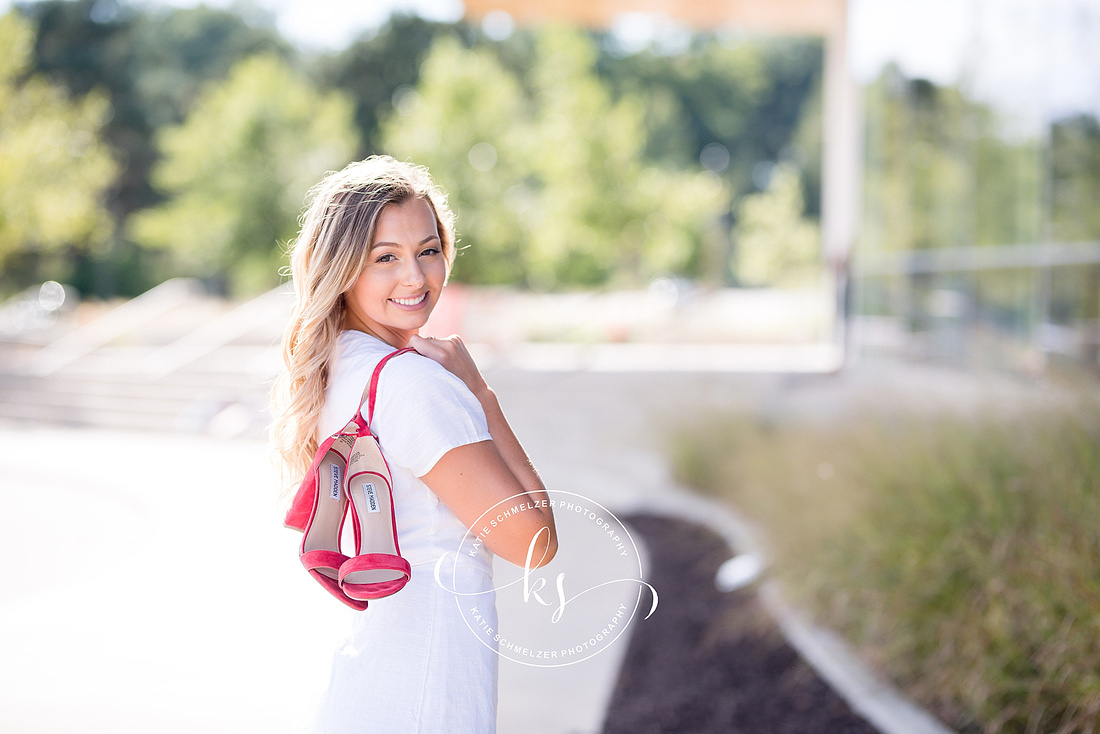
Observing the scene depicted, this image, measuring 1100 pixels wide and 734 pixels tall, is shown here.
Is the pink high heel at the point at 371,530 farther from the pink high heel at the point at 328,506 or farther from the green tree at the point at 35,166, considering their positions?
the green tree at the point at 35,166

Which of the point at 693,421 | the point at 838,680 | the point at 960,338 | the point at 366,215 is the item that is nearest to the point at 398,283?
the point at 366,215

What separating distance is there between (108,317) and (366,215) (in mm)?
20875

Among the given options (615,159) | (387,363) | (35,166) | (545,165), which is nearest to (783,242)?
(615,159)

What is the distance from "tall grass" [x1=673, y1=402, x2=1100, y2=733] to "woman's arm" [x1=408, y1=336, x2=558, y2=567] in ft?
7.39

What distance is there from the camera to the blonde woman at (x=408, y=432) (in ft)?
4.37

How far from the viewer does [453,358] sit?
1433 millimetres

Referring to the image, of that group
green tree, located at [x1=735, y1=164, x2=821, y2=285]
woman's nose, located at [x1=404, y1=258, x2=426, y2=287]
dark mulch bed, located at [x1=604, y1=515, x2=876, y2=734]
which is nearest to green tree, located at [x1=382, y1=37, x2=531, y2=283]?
green tree, located at [x1=735, y1=164, x2=821, y2=285]

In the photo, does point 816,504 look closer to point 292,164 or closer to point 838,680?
point 838,680

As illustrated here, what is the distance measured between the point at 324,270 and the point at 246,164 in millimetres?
23879

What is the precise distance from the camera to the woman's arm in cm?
132

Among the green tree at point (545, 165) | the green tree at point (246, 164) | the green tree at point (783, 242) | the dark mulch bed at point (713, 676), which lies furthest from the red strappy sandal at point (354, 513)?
the green tree at point (783, 242)

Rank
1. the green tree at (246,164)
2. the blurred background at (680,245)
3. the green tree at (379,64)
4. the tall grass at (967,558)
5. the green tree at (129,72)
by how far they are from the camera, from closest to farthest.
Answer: the tall grass at (967,558)
the blurred background at (680,245)
the green tree at (246,164)
the green tree at (129,72)
the green tree at (379,64)

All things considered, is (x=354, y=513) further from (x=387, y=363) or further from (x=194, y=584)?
(x=194, y=584)

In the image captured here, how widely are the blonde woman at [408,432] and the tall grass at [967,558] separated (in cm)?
228
